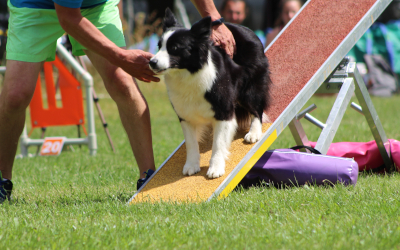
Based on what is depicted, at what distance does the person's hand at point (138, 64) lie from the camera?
2.54 m

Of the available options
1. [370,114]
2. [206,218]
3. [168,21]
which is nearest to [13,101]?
[168,21]

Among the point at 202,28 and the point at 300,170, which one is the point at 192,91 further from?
the point at 300,170

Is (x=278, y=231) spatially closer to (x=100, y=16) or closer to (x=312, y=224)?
(x=312, y=224)

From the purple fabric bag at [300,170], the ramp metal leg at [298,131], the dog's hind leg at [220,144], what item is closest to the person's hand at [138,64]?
the dog's hind leg at [220,144]

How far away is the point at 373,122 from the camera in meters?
3.33

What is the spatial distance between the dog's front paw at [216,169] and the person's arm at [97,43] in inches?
29.6

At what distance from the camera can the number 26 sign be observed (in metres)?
5.11

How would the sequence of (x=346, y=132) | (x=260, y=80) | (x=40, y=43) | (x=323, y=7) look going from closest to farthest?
(x=40, y=43), (x=260, y=80), (x=323, y=7), (x=346, y=132)

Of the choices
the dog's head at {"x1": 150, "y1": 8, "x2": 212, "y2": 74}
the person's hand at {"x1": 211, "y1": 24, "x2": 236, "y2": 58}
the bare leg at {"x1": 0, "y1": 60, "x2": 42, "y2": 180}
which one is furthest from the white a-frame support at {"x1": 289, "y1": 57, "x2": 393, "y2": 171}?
the bare leg at {"x1": 0, "y1": 60, "x2": 42, "y2": 180}

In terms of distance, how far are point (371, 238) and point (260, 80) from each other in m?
1.60

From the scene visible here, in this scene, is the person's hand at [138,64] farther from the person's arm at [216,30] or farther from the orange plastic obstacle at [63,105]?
the orange plastic obstacle at [63,105]

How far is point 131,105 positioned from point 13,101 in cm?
83

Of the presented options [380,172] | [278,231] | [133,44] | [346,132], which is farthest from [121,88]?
[133,44]

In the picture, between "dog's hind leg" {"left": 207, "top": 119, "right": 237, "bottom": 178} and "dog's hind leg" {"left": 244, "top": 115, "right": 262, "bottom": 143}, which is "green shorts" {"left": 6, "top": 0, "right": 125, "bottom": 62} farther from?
"dog's hind leg" {"left": 244, "top": 115, "right": 262, "bottom": 143}
